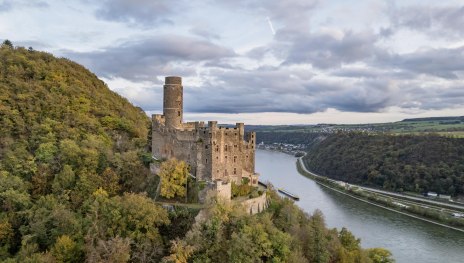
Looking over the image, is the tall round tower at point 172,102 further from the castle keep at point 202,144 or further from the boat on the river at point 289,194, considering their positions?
the boat on the river at point 289,194

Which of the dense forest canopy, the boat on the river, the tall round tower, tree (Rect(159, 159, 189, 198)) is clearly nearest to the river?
the boat on the river

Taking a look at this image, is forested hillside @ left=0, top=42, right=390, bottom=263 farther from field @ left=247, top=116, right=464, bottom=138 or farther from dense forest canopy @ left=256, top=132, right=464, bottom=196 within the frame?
field @ left=247, top=116, right=464, bottom=138

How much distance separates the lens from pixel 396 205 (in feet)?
→ 131

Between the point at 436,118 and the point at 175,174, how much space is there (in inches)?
4261

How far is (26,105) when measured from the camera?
1008 inches

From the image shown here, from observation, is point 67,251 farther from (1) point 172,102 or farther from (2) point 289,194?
(2) point 289,194

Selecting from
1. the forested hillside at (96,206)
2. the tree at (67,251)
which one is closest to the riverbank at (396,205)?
the forested hillside at (96,206)

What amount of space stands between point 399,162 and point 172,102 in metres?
38.7

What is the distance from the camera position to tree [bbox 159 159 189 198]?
18938 mm

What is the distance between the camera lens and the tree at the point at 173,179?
1894 cm

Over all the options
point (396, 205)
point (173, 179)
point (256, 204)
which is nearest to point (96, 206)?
point (173, 179)

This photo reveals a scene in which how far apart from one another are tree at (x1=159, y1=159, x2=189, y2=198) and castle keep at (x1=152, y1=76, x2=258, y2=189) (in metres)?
0.83

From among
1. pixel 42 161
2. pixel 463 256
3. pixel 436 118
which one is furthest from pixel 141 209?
pixel 436 118

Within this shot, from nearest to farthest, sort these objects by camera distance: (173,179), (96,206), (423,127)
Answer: (96,206) < (173,179) < (423,127)
